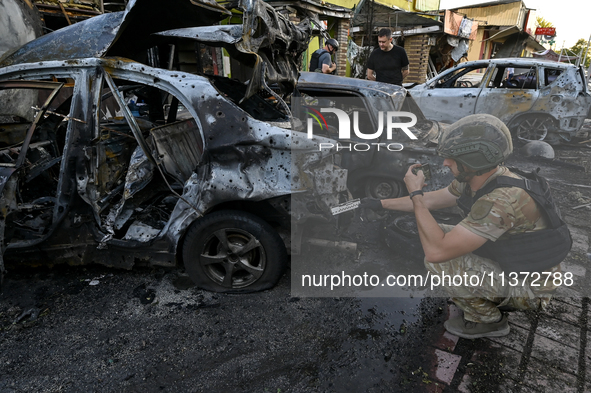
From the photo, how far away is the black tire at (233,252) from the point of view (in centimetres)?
250

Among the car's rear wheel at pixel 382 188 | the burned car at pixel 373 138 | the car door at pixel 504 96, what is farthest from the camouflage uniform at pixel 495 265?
the car door at pixel 504 96

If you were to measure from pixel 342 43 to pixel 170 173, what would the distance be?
11.3 m

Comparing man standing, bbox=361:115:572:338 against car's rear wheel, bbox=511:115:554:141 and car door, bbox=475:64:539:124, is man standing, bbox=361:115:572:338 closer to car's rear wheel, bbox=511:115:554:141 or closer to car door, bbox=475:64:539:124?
car door, bbox=475:64:539:124

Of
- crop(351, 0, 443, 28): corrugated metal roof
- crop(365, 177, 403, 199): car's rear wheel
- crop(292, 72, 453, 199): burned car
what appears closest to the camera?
crop(292, 72, 453, 199): burned car

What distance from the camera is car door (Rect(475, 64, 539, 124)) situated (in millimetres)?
7043

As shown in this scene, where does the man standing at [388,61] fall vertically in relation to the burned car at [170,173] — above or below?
above

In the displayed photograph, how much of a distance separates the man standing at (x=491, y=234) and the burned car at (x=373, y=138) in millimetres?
1361

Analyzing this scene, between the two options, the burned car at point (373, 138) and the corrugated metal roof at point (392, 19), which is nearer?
the burned car at point (373, 138)

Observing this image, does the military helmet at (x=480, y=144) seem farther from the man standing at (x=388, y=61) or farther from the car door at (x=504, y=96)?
the car door at (x=504, y=96)

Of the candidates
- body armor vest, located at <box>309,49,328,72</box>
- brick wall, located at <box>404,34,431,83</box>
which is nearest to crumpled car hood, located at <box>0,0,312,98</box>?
body armor vest, located at <box>309,49,328,72</box>

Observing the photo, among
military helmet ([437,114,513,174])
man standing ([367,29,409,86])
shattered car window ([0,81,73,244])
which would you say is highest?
man standing ([367,29,409,86])

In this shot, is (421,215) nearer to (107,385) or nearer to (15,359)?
(107,385)

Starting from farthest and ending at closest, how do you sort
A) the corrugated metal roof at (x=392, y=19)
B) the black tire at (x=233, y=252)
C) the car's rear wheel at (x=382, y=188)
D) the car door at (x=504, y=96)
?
1. the corrugated metal roof at (x=392, y=19)
2. the car door at (x=504, y=96)
3. the car's rear wheel at (x=382, y=188)
4. the black tire at (x=233, y=252)

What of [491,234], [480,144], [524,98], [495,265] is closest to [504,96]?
[524,98]
